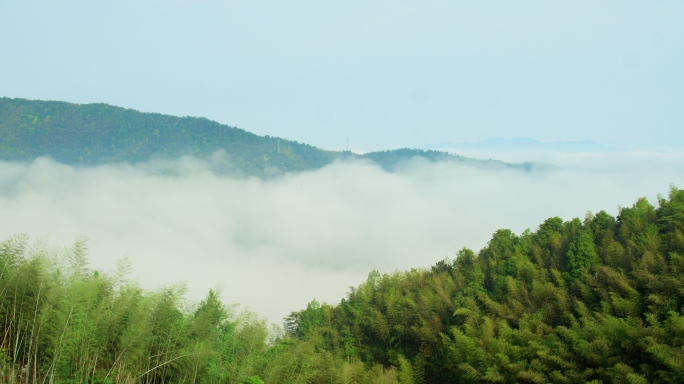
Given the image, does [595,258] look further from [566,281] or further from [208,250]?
[208,250]

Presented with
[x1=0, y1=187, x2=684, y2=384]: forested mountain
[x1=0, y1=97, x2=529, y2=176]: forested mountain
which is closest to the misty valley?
[x1=0, y1=187, x2=684, y2=384]: forested mountain

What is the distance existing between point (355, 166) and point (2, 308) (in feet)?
583

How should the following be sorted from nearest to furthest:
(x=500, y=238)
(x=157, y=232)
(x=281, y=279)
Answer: (x=500, y=238)
(x=281, y=279)
(x=157, y=232)

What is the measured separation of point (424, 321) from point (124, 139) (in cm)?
13696

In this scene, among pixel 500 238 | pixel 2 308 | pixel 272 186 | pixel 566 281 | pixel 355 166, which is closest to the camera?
pixel 2 308

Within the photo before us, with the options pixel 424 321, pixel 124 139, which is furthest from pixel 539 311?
pixel 124 139

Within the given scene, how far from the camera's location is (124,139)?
485ft

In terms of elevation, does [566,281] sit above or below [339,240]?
above

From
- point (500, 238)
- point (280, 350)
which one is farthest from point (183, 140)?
point (280, 350)

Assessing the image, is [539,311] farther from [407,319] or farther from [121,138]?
[121,138]

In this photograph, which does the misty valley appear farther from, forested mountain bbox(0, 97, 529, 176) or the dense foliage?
forested mountain bbox(0, 97, 529, 176)

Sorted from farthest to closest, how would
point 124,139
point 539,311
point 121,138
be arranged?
point 124,139
point 121,138
point 539,311

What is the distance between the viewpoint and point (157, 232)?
157m

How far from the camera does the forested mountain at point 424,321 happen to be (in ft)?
42.4
